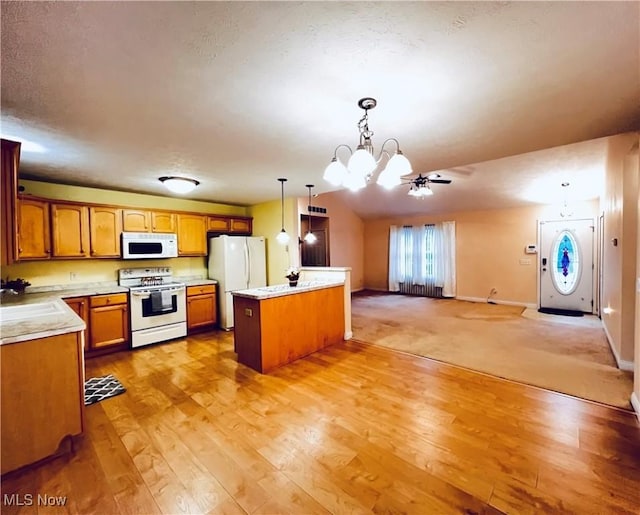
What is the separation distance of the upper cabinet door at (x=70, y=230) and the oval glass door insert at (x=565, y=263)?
8.65 m

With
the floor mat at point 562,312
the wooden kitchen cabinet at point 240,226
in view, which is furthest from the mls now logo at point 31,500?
the floor mat at point 562,312

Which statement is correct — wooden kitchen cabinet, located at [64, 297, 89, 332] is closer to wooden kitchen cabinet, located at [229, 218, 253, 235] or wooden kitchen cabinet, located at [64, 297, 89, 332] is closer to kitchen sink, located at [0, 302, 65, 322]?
Answer: kitchen sink, located at [0, 302, 65, 322]

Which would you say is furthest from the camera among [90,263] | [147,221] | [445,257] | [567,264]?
[445,257]

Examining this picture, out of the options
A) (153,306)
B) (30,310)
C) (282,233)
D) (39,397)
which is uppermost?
(282,233)

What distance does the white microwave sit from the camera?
4273 millimetres

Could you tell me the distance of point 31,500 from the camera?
159 centimetres

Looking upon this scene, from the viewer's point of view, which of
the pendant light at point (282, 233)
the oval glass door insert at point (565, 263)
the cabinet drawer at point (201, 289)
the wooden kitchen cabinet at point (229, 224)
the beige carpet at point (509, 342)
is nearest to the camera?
the beige carpet at point (509, 342)

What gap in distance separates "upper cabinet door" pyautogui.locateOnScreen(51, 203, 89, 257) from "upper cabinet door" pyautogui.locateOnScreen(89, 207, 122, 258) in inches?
2.7

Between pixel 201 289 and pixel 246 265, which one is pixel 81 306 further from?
pixel 246 265

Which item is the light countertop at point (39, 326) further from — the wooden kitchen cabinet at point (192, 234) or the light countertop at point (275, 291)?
the wooden kitchen cabinet at point (192, 234)

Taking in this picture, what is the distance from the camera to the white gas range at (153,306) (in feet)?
13.3

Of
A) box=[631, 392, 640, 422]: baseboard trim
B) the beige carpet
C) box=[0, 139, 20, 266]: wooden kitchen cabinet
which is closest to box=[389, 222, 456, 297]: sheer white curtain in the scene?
the beige carpet

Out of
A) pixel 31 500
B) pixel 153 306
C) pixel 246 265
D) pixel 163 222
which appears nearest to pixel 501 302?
pixel 246 265

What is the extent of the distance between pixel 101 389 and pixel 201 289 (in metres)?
2.15
